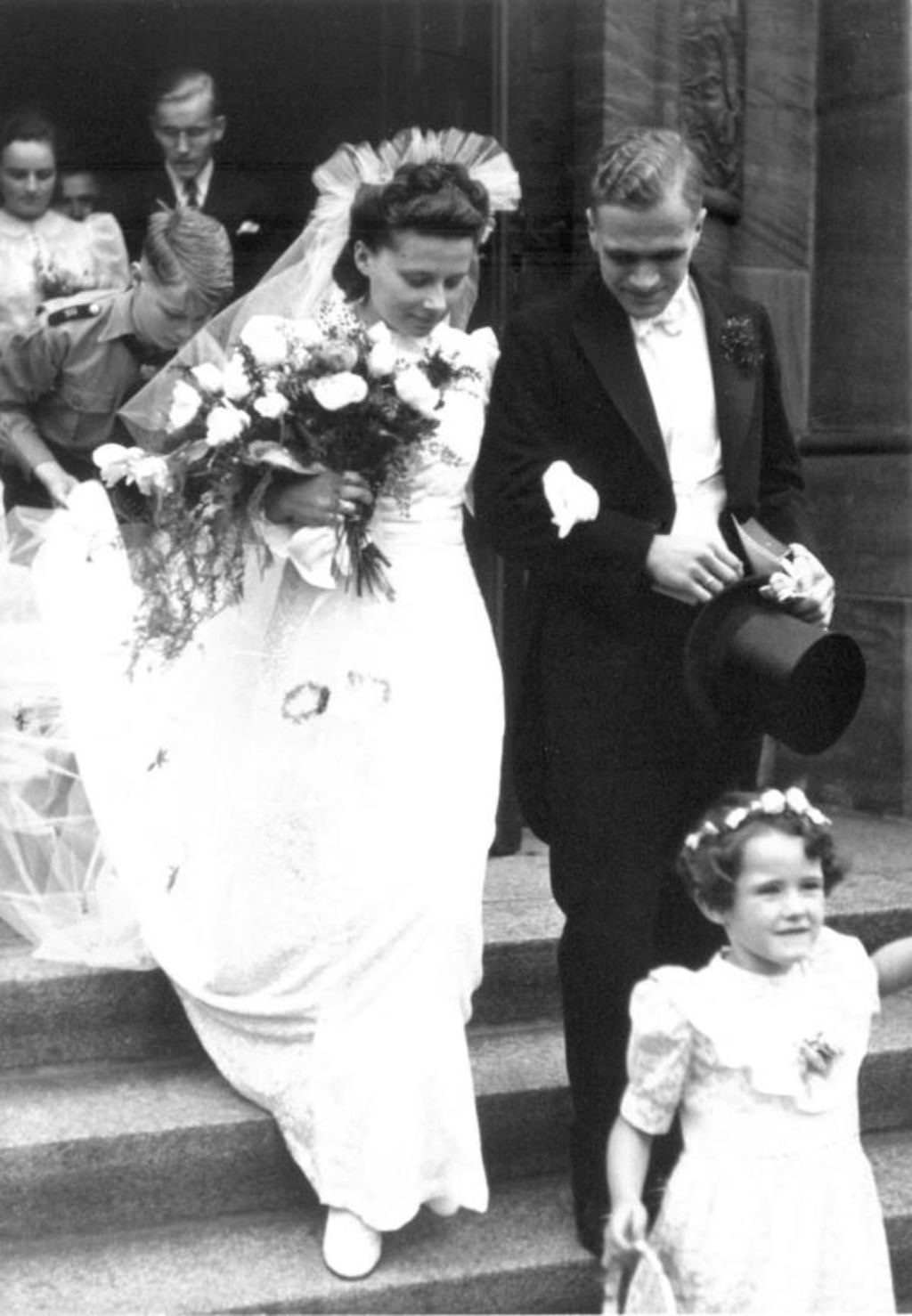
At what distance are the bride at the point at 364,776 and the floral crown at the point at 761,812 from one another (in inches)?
24.0

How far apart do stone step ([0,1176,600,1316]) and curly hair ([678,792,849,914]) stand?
37.0 inches

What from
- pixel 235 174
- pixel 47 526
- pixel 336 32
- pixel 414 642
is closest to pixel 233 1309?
pixel 414 642

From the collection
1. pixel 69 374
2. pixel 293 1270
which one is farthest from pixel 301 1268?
pixel 69 374

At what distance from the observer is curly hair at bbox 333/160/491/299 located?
164 inches

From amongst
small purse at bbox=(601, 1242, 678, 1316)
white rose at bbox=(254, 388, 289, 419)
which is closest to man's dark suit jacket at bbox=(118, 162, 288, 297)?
white rose at bbox=(254, 388, 289, 419)

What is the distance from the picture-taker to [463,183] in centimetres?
425

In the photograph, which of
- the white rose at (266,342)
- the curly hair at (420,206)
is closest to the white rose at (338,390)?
the white rose at (266,342)

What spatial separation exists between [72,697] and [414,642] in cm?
105

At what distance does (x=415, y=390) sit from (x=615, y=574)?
52 cm

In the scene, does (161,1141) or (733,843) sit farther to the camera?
(161,1141)

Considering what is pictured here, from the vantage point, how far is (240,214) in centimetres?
675

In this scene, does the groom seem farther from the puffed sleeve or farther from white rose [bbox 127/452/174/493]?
white rose [bbox 127/452/174/493]

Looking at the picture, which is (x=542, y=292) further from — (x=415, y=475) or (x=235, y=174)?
(x=415, y=475)

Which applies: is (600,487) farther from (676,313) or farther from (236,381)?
(236,381)
